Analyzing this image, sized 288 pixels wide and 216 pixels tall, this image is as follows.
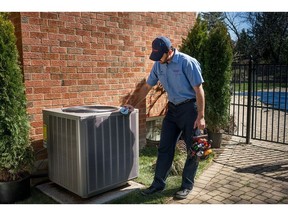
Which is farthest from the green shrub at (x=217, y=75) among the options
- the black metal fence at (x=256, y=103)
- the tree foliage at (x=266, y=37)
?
the tree foliage at (x=266, y=37)

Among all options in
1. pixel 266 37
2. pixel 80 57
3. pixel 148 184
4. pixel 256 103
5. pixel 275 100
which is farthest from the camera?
pixel 266 37

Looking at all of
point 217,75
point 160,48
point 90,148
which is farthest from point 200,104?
point 217,75

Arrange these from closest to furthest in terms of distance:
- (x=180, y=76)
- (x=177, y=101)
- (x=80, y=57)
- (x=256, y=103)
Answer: (x=180, y=76)
(x=177, y=101)
(x=80, y=57)
(x=256, y=103)

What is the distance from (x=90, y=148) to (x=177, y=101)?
44.7 inches

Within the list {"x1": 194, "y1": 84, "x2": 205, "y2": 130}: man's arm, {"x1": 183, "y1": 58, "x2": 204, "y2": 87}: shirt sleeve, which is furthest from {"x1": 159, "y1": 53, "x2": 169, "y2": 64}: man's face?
{"x1": 194, "y1": 84, "x2": 205, "y2": 130}: man's arm

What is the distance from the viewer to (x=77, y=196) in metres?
3.70

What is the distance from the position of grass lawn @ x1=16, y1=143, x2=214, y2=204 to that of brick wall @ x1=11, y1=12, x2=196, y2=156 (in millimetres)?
667

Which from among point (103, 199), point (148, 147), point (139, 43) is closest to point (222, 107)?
point (148, 147)

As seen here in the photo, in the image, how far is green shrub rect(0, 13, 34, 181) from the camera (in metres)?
3.34

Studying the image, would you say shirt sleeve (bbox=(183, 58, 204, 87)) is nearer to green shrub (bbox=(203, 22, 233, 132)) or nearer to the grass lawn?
the grass lawn

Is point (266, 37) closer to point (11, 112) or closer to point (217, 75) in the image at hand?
point (217, 75)

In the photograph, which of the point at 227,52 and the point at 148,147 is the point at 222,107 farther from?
the point at 148,147

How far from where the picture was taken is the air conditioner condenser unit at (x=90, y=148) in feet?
11.2

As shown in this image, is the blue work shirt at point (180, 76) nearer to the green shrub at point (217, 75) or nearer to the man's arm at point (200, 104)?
the man's arm at point (200, 104)
